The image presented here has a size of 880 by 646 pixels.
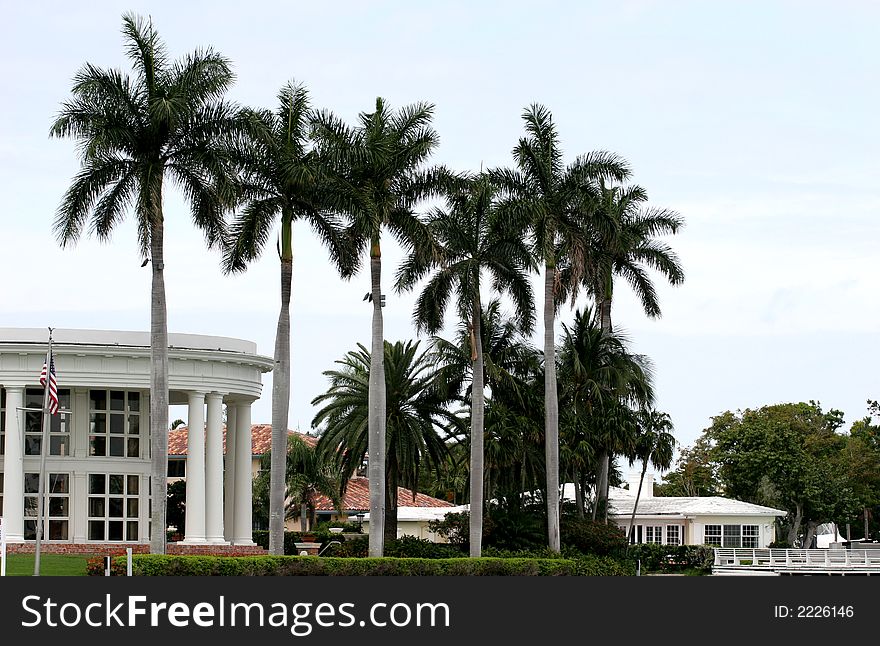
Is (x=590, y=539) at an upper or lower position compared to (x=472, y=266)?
lower

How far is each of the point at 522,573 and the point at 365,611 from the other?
21168 mm

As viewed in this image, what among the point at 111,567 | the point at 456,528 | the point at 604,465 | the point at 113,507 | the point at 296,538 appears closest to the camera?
the point at 111,567

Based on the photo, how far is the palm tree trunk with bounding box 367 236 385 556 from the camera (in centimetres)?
4806

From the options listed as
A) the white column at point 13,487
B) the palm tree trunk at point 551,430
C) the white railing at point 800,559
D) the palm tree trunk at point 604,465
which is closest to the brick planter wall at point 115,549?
the white column at point 13,487

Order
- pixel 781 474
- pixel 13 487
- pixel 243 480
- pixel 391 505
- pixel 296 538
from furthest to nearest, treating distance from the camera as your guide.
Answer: pixel 781 474 → pixel 296 538 → pixel 391 505 → pixel 243 480 → pixel 13 487

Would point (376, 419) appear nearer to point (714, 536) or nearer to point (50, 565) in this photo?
point (50, 565)

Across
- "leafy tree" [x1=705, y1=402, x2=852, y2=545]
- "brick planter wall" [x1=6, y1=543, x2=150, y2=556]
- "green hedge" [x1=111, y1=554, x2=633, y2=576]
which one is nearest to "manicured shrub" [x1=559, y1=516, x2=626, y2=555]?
"green hedge" [x1=111, y1=554, x2=633, y2=576]

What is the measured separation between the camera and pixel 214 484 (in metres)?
52.3

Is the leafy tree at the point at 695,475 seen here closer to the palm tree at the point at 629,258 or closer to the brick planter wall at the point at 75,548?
the palm tree at the point at 629,258

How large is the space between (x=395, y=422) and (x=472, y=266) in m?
8.75

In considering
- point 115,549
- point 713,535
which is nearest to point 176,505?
point 115,549

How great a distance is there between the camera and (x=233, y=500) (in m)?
56.0

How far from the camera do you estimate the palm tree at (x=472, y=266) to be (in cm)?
5434

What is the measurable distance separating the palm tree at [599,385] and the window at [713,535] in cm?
1270
